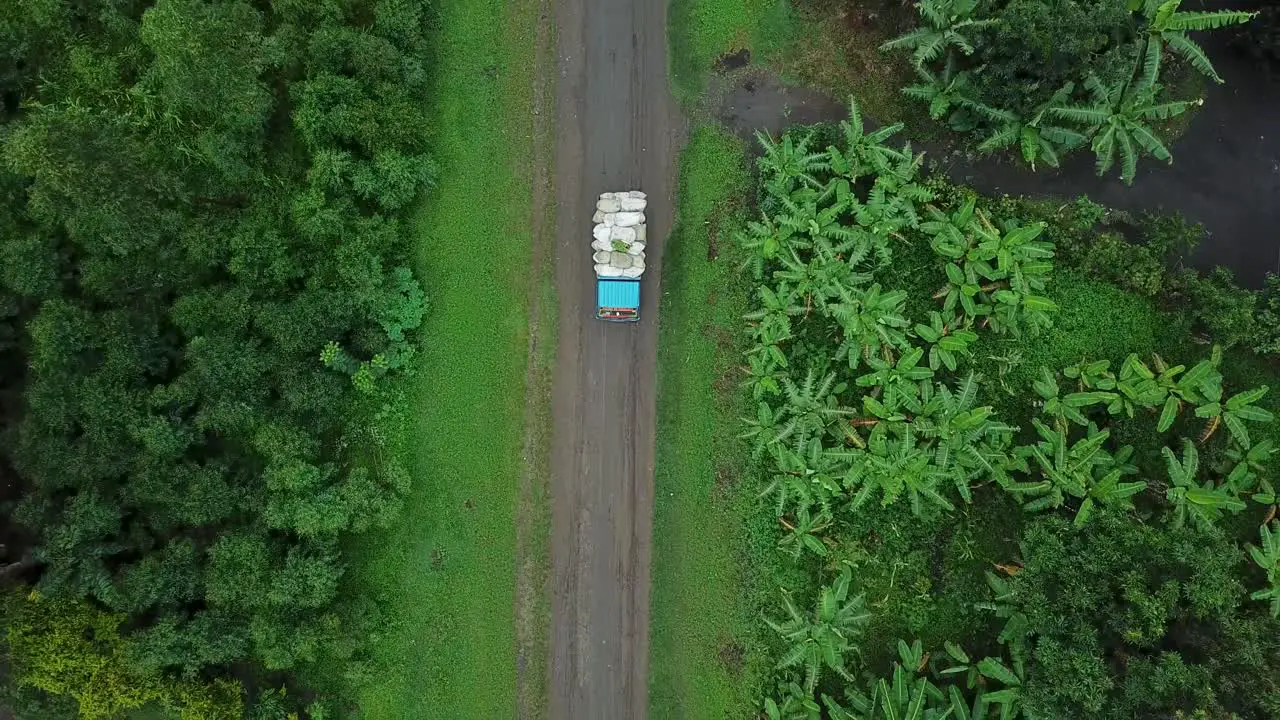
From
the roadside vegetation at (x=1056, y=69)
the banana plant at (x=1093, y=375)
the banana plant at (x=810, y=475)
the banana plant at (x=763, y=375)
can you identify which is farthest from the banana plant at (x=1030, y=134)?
the banana plant at (x=810, y=475)

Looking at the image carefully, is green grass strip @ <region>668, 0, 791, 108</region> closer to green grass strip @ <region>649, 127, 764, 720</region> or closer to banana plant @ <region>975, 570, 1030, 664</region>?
green grass strip @ <region>649, 127, 764, 720</region>

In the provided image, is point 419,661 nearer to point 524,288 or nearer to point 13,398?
point 524,288

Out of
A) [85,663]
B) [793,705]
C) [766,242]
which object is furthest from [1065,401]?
[85,663]

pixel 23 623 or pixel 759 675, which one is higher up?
pixel 23 623

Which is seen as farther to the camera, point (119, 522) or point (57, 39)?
point (57, 39)

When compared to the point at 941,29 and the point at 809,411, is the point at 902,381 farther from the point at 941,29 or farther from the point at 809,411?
the point at 941,29

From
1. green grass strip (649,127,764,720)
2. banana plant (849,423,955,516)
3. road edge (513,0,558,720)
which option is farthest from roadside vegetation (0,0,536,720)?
banana plant (849,423,955,516)

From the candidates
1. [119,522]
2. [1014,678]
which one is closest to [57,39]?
[119,522]
